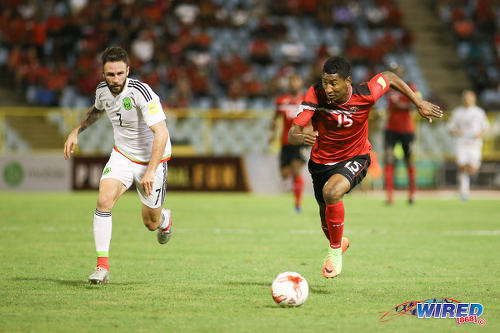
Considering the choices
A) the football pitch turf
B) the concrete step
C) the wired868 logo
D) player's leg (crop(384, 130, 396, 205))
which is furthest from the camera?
the concrete step

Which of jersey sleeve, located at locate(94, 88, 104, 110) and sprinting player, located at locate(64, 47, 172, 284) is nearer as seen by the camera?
sprinting player, located at locate(64, 47, 172, 284)

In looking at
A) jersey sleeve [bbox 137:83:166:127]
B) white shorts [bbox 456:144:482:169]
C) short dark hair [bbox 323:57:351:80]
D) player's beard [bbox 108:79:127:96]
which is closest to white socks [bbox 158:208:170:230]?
jersey sleeve [bbox 137:83:166:127]

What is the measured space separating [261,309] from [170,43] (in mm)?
18421

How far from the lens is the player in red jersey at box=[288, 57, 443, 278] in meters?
6.71

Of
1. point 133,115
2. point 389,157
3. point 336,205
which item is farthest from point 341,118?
point 389,157

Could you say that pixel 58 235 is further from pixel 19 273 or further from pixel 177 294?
pixel 177 294

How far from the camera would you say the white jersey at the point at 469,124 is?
725 inches

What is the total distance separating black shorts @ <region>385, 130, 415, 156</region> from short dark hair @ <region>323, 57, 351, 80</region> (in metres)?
9.28

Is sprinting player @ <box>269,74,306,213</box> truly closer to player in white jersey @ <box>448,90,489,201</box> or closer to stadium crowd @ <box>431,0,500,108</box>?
player in white jersey @ <box>448,90,489,201</box>

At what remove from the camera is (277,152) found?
20.2m

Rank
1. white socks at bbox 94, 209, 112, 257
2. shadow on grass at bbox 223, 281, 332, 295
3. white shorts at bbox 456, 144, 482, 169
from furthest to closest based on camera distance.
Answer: white shorts at bbox 456, 144, 482, 169, white socks at bbox 94, 209, 112, 257, shadow on grass at bbox 223, 281, 332, 295

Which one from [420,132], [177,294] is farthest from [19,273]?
[420,132]

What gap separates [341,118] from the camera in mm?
7012

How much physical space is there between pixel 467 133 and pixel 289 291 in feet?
46.0
